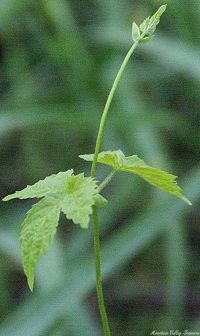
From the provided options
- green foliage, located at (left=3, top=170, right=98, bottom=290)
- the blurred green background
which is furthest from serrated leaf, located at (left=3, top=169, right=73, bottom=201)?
the blurred green background

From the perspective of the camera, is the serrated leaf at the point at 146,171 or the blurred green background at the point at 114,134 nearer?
the serrated leaf at the point at 146,171

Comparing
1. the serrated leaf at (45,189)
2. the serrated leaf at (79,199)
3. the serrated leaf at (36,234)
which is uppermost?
the serrated leaf at (45,189)

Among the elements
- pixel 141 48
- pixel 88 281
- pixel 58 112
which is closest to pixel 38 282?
pixel 88 281

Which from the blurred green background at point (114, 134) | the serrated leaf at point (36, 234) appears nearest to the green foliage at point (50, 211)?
the serrated leaf at point (36, 234)

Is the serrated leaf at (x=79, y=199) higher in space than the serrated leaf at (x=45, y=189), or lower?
lower

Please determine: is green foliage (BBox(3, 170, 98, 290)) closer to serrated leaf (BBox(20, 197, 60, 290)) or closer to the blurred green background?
serrated leaf (BBox(20, 197, 60, 290))

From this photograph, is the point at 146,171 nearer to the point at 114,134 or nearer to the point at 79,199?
the point at 79,199

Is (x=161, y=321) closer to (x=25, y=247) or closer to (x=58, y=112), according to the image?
(x=58, y=112)

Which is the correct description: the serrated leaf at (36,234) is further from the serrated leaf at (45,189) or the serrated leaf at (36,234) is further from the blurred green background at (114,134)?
the blurred green background at (114,134)
